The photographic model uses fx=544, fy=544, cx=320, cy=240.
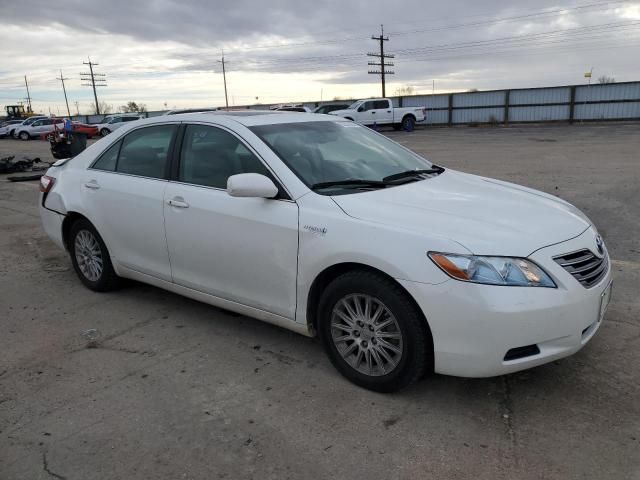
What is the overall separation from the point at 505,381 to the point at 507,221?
3.29 ft

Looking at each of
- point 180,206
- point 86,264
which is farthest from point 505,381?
point 86,264

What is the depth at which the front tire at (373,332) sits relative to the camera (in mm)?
2922

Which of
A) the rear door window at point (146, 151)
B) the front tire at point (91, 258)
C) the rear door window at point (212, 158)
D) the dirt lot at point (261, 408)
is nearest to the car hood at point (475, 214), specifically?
the rear door window at point (212, 158)

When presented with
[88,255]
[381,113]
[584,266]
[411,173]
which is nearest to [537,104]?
[381,113]

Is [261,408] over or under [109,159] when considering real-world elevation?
under

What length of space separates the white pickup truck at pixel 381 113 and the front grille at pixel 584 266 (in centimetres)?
2989

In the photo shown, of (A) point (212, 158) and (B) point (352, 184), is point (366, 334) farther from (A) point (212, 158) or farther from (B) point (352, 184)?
(A) point (212, 158)

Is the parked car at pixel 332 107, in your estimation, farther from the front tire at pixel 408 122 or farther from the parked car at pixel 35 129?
the parked car at pixel 35 129

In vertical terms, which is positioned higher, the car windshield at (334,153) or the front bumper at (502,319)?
the car windshield at (334,153)

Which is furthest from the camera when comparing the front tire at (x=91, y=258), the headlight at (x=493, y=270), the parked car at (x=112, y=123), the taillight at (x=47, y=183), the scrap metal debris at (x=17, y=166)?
the parked car at (x=112, y=123)

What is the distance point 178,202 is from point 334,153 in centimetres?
119

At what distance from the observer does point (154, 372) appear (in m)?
3.55

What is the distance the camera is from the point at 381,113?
108ft

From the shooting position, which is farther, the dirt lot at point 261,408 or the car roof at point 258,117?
the car roof at point 258,117
